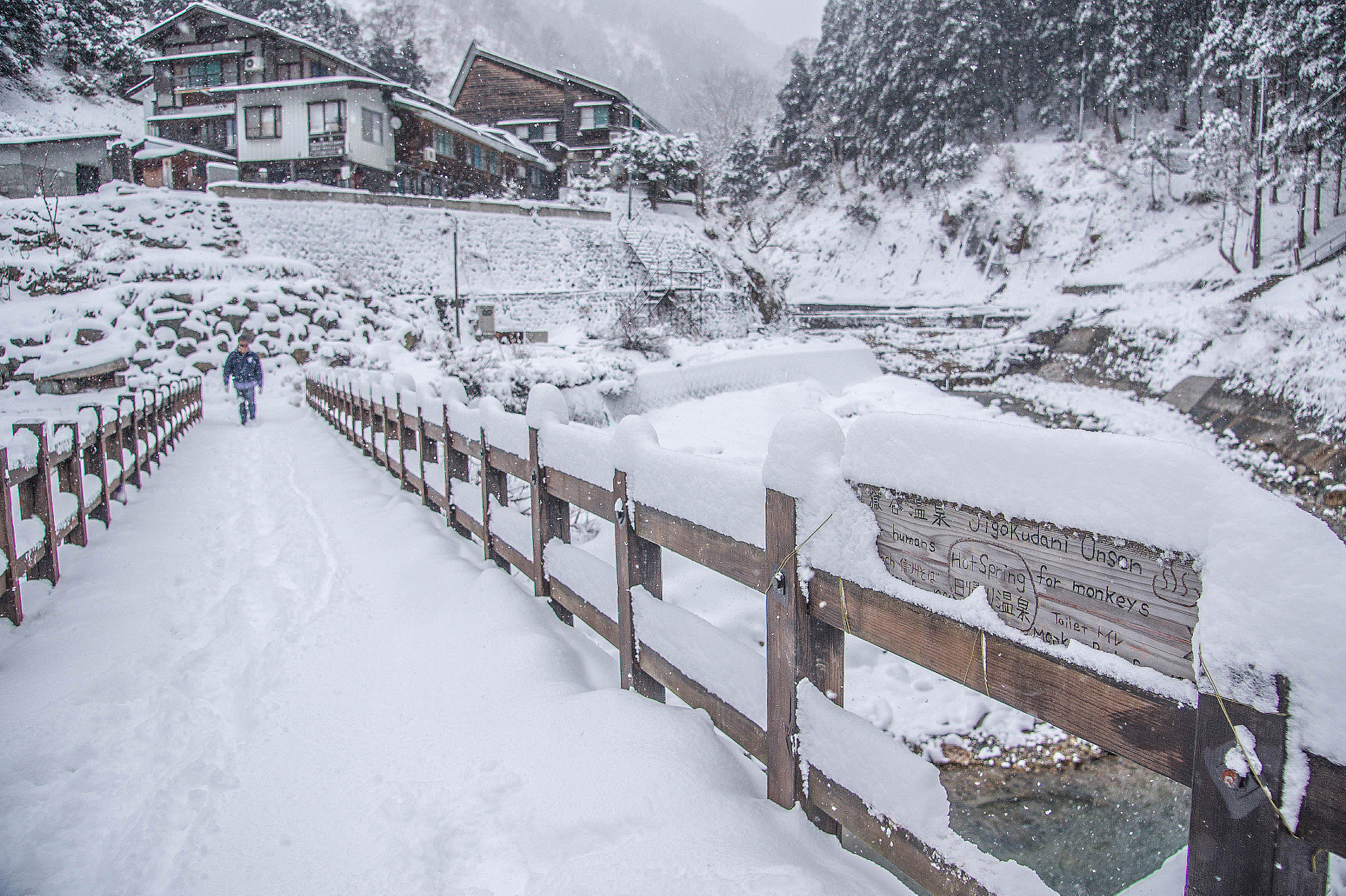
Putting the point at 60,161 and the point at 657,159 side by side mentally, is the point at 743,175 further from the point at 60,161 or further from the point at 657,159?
the point at 60,161

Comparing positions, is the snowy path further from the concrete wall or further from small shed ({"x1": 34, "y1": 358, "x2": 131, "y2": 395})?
the concrete wall

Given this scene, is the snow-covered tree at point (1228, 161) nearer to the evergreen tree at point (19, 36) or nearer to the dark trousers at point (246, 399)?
the dark trousers at point (246, 399)

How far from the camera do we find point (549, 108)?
151 ft

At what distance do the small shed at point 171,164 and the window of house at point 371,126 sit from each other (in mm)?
6369

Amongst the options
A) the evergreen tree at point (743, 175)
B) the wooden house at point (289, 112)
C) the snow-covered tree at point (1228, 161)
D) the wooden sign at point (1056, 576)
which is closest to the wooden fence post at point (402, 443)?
the wooden sign at point (1056, 576)

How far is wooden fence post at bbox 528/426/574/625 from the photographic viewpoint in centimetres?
409

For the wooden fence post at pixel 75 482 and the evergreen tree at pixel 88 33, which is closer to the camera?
the wooden fence post at pixel 75 482

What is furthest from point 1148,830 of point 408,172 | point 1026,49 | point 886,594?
point 1026,49

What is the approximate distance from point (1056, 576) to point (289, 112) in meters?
39.0

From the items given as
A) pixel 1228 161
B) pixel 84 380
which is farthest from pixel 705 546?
pixel 1228 161

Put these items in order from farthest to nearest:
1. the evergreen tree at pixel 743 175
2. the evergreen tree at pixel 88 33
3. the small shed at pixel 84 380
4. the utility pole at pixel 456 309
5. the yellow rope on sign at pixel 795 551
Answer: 1. the evergreen tree at pixel 743 175
2. the evergreen tree at pixel 88 33
3. the utility pole at pixel 456 309
4. the small shed at pixel 84 380
5. the yellow rope on sign at pixel 795 551

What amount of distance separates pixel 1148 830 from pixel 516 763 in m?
4.17

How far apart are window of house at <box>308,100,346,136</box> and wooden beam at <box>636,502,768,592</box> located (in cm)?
3541

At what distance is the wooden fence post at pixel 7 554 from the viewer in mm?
3920
